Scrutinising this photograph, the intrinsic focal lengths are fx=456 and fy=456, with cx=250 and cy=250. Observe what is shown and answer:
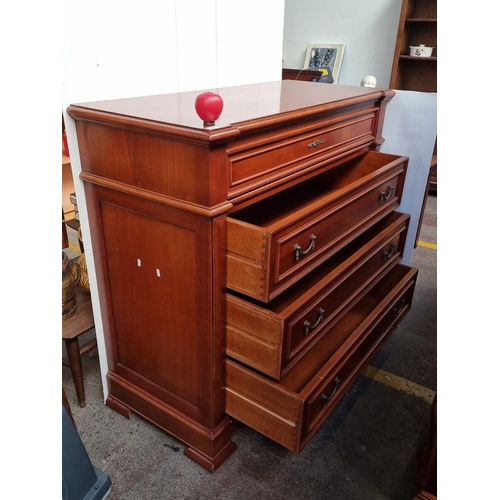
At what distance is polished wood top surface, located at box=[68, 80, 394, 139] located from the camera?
1.09 meters

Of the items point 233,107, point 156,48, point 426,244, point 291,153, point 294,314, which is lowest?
point 426,244

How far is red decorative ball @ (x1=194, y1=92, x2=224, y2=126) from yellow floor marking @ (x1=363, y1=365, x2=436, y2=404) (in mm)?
1358

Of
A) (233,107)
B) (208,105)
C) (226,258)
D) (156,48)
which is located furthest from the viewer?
(156,48)

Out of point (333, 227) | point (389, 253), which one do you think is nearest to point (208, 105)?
point (333, 227)

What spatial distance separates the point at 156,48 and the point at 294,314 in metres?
0.94

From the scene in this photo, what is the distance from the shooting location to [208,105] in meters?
0.98

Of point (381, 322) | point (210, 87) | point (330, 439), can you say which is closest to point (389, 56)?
point (210, 87)

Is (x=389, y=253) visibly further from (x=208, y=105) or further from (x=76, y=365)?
(x=76, y=365)

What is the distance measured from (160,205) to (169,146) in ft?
0.56

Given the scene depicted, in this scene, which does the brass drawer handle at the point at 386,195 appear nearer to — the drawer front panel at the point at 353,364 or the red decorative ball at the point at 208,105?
the drawer front panel at the point at 353,364

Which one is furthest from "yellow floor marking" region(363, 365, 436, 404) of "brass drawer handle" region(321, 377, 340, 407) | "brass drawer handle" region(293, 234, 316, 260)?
"brass drawer handle" region(293, 234, 316, 260)

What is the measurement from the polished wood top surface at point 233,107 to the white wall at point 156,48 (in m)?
0.06

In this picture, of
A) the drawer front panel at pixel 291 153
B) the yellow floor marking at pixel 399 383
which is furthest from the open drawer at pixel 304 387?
the drawer front panel at pixel 291 153

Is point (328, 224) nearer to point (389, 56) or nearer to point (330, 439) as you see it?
point (330, 439)
